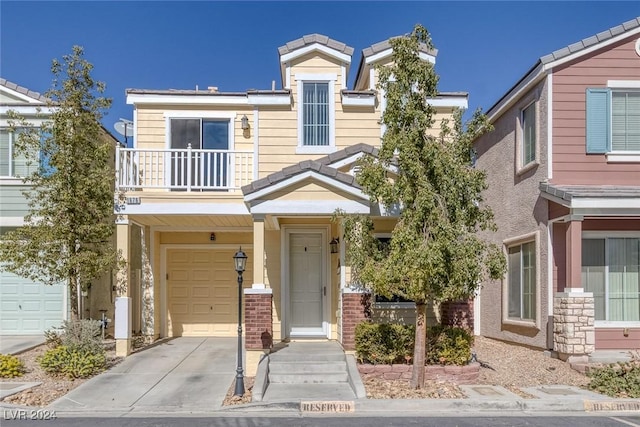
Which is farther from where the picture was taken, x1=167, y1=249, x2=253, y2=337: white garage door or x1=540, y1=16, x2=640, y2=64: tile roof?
x1=167, y1=249, x2=253, y2=337: white garage door

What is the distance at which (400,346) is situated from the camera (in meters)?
9.72

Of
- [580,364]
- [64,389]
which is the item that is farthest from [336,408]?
[580,364]

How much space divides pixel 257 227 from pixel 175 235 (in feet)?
14.5

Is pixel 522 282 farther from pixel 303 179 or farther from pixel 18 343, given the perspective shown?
pixel 18 343

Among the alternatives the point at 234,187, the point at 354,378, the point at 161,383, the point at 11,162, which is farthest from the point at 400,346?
the point at 11,162

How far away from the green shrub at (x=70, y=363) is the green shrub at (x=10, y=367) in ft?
1.18

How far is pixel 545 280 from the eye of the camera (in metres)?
11.8

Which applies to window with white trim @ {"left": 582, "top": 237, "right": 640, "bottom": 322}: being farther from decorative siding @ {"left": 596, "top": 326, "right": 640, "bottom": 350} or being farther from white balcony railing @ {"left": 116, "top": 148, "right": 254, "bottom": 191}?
white balcony railing @ {"left": 116, "top": 148, "right": 254, "bottom": 191}

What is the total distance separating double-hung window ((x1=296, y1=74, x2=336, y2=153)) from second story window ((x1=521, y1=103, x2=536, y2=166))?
15.8 ft

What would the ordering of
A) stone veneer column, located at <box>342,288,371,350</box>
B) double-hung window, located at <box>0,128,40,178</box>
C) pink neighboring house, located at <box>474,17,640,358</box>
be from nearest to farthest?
stone veneer column, located at <box>342,288,371,350</box> < pink neighboring house, located at <box>474,17,640,358</box> < double-hung window, located at <box>0,128,40,178</box>

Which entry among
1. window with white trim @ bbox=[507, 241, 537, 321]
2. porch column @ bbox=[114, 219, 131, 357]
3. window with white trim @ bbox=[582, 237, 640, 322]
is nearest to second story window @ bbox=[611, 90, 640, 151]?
window with white trim @ bbox=[582, 237, 640, 322]

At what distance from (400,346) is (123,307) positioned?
5.94m

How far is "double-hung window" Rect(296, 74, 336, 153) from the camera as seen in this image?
42.2 feet

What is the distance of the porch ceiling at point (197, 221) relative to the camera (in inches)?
480
